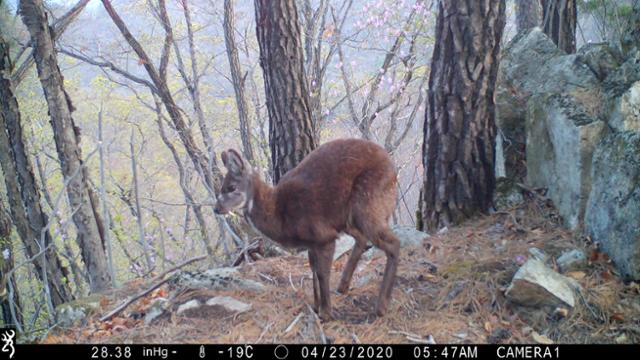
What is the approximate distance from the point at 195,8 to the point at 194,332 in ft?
44.2

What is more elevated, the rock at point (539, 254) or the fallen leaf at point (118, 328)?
the rock at point (539, 254)

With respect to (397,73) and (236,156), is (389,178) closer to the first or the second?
(236,156)

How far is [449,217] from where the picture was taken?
5.78m

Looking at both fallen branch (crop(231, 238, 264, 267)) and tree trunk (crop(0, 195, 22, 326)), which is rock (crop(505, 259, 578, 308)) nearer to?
fallen branch (crop(231, 238, 264, 267))

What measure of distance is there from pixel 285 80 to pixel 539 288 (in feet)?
13.0

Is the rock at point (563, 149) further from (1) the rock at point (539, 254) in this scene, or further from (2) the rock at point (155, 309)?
(2) the rock at point (155, 309)

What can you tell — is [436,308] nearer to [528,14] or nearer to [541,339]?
[541,339]

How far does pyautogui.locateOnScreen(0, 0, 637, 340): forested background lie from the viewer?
26.7 feet

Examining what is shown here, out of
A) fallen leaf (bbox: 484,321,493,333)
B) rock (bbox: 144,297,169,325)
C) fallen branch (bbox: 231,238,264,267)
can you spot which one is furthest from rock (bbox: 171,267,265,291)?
fallen leaf (bbox: 484,321,493,333)

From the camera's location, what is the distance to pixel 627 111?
4531 mm

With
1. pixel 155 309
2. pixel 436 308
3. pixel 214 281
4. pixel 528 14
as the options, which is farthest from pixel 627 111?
pixel 528 14

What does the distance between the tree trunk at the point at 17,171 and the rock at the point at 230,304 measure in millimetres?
5160

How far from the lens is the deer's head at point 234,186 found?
14.4ft
